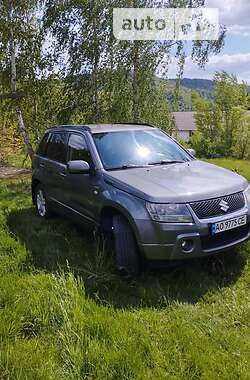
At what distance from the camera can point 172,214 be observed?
4.09 meters

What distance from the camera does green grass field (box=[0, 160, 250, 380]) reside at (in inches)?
113

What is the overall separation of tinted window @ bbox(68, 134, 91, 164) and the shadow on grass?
116cm

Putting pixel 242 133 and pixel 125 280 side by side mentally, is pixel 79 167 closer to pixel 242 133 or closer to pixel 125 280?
pixel 125 280

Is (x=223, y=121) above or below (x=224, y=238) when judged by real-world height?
below

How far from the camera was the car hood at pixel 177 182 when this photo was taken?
4.19 m

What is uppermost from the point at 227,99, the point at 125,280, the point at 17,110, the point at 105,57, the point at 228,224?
the point at 105,57

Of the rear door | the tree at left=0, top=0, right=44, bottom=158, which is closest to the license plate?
the rear door

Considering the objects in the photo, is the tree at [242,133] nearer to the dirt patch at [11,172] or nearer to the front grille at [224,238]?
the dirt patch at [11,172]

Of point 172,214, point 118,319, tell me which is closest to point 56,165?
point 172,214

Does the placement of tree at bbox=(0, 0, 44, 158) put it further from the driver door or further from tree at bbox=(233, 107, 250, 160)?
tree at bbox=(233, 107, 250, 160)

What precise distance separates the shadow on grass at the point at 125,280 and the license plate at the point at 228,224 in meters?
0.51

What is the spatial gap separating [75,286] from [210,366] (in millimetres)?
1489

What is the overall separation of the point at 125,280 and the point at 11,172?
10.8 m

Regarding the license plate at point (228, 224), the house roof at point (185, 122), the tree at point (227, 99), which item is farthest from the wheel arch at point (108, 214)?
the house roof at point (185, 122)
